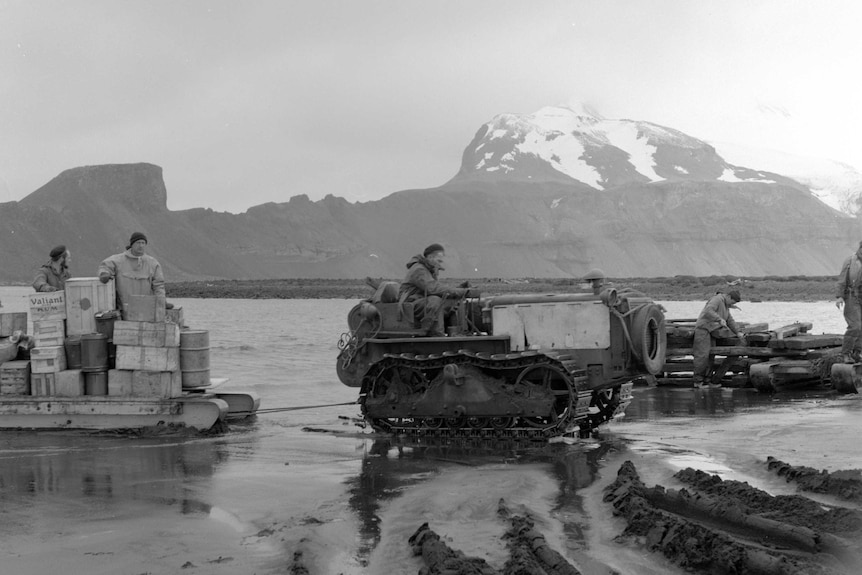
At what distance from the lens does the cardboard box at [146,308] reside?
1348 centimetres

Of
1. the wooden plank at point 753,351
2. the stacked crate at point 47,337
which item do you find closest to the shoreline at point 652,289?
the wooden plank at point 753,351

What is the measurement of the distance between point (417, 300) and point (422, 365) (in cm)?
99

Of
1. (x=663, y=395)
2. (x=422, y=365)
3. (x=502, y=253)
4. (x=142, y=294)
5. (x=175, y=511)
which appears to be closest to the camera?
(x=175, y=511)

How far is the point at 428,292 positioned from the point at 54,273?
5067 mm

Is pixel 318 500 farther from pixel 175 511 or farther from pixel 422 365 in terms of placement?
pixel 422 365

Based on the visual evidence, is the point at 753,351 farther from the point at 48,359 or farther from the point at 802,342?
the point at 48,359

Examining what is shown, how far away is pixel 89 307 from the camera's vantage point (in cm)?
1373

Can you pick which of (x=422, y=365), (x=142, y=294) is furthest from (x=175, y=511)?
(x=142, y=294)

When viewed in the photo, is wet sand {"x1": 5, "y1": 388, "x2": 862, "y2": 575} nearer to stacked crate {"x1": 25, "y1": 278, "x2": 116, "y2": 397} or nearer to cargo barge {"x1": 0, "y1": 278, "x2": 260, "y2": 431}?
cargo barge {"x1": 0, "y1": 278, "x2": 260, "y2": 431}

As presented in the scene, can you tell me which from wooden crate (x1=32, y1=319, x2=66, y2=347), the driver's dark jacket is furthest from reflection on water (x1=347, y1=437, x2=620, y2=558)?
wooden crate (x1=32, y1=319, x2=66, y2=347)

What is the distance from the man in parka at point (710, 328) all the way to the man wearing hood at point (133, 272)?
9.17 meters

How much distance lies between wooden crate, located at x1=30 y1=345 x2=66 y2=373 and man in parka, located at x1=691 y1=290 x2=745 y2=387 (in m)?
10.3

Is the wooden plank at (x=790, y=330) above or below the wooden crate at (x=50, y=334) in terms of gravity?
below

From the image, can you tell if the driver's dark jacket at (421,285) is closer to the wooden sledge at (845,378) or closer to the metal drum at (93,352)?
the metal drum at (93,352)
